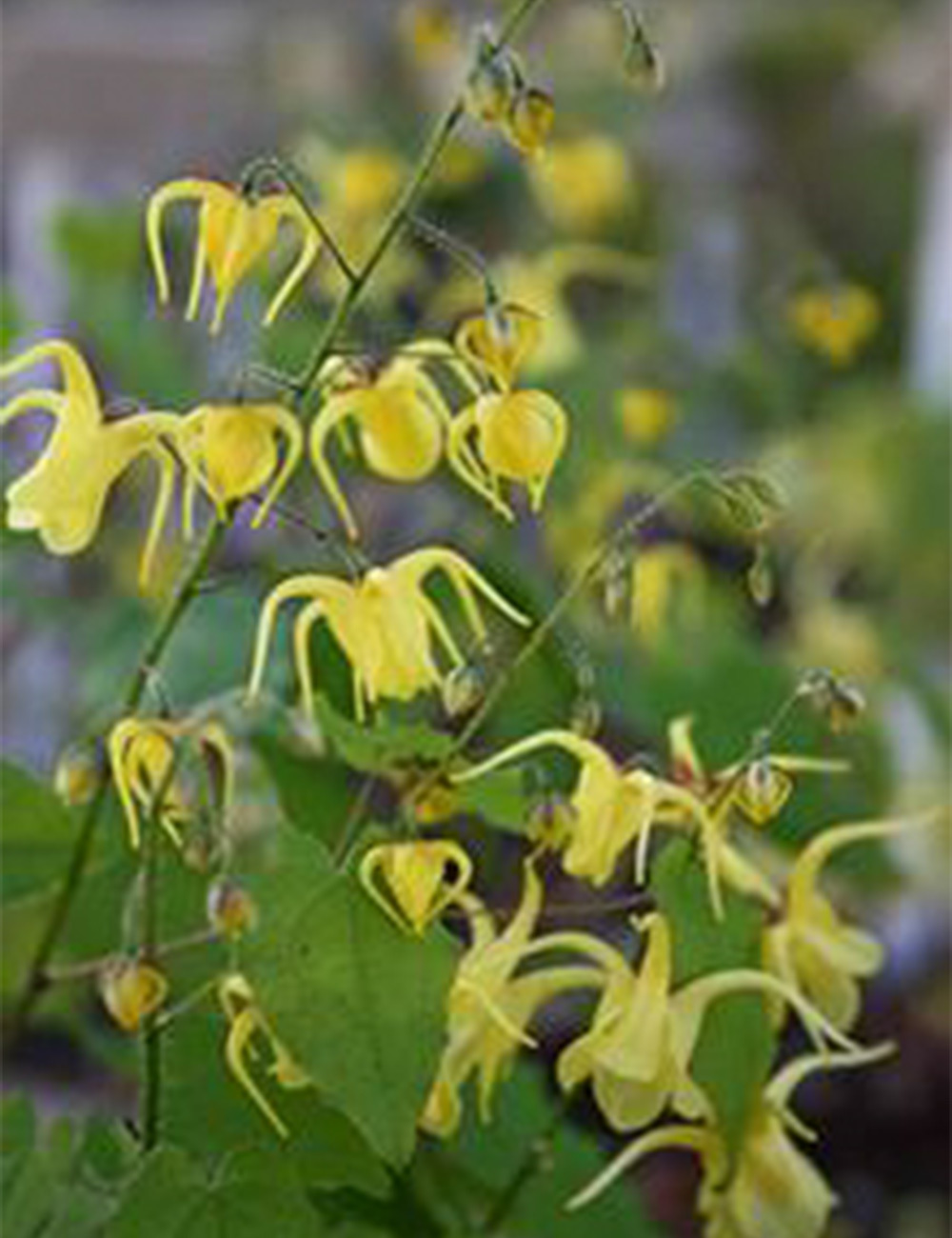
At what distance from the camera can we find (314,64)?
7.16 m

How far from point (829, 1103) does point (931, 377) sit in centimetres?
329

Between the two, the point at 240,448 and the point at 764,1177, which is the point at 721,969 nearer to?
the point at 764,1177

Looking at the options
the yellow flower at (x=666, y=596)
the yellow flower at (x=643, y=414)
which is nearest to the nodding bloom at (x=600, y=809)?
the yellow flower at (x=666, y=596)

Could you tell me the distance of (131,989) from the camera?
847 mm

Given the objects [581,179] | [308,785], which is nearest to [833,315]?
[581,179]

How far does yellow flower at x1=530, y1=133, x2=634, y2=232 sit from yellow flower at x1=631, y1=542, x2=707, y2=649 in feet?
0.82

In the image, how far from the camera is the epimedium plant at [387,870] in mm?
→ 815

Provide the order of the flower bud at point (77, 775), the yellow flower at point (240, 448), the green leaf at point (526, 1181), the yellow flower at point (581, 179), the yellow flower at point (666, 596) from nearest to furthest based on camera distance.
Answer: the yellow flower at point (240, 448), the flower bud at point (77, 775), the green leaf at point (526, 1181), the yellow flower at point (666, 596), the yellow flower at point (581, 179)

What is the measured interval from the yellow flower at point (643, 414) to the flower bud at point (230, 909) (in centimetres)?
70

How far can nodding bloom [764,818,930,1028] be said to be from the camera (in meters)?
0.94

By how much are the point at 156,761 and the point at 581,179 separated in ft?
3.60

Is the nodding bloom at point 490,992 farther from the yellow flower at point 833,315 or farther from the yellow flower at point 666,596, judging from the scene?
the yellow flower at point 833,315

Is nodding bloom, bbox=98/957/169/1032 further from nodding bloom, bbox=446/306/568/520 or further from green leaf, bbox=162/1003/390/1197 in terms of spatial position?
nodding bloom, bbox=446/306/568/520

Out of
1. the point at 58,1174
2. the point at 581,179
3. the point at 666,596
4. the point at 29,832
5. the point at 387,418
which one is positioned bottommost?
the point at 58,1174
